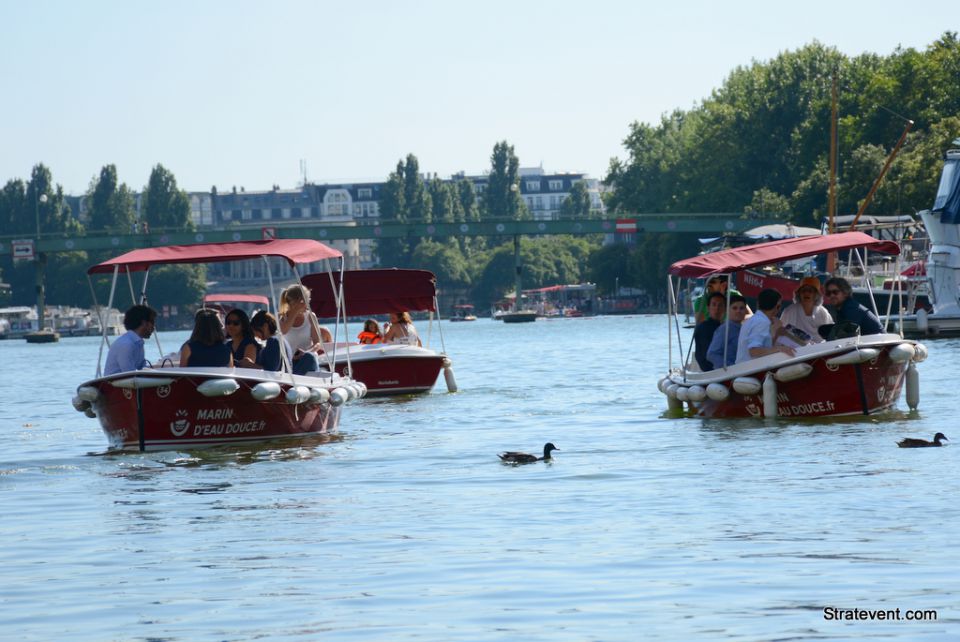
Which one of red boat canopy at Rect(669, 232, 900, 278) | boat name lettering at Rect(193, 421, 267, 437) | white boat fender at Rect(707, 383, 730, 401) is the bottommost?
boat name lettering at Rect(193, 421, 267, 437)

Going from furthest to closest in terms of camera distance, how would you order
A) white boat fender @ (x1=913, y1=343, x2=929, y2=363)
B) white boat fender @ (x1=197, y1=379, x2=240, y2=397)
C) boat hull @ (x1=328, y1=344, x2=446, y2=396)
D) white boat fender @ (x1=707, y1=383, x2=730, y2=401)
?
boat hull @ (x1=328, y1=344, x2=446, y2=396)
white boat fender @ (x1=707, y1=383, x2=730, y2=401)
white boat fender @ (x1=913, y1=343, x2=929, y2=363)
white boat fender @ (x1=197, y1=379, x2=240, y2=397)

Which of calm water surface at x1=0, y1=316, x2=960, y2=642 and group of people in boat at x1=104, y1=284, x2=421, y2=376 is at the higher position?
group of people in boat at x1=104, y1=284, x2=421, y2=376

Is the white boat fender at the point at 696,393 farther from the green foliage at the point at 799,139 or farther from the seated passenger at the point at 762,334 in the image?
the green foliage at the point at 799,139

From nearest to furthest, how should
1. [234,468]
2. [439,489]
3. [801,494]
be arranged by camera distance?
1. [801,494]
2. [439,489]
3. [234,468]

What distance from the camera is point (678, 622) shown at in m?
9.28

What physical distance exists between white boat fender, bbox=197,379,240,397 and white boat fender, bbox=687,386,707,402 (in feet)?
18.5

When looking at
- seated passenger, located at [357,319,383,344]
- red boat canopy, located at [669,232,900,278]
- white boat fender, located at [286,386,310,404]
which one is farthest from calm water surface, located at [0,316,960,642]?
seated passenger, located at [357,319,383,344]

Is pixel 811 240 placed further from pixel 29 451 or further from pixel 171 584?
pixel 171 584

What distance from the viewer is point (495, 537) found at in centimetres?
1248

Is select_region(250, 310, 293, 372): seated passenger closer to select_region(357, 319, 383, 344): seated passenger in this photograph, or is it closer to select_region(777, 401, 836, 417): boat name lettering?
select_region(777, 401, 836, 417): boat name lettering

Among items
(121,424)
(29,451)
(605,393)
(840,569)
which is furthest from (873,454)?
(605,393)

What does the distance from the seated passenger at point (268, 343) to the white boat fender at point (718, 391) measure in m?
4.81

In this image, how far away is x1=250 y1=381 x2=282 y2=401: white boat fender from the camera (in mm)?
18719

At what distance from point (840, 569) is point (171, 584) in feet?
13.3
